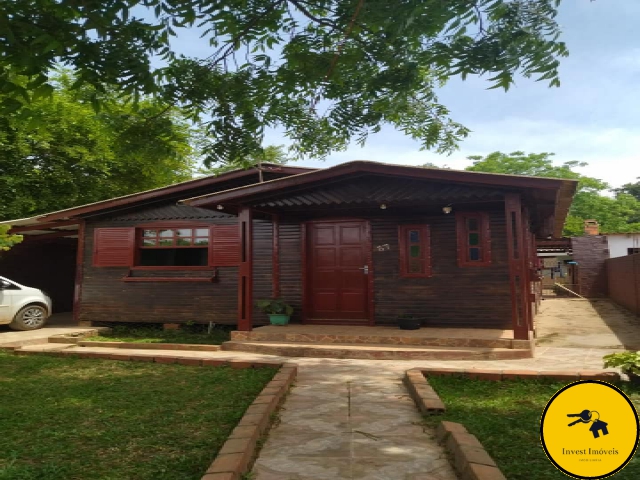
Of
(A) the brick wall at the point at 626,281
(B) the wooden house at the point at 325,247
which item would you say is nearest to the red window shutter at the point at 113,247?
(B) the wooden house at the point at 325,247

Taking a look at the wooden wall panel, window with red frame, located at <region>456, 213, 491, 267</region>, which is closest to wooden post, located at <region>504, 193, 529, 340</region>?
window with red frame, located at <region>456, 213, 491, 267</region>

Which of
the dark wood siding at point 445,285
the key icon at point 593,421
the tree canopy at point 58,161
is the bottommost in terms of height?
the key icon at point 593,421

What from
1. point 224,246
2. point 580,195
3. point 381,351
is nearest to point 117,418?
point 381,351

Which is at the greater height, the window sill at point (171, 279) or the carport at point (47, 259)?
the carport at point (47, 259)

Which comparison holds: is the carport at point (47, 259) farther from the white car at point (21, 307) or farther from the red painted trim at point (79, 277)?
the white car at point (21, 307)

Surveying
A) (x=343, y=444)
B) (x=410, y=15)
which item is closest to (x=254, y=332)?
(x=343, y=444)

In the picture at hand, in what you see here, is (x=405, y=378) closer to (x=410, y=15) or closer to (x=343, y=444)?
(x=343, y=444)

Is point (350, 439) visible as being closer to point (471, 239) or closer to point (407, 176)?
point (407, 176)

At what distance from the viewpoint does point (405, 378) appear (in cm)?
570

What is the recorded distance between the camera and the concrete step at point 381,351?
707cm

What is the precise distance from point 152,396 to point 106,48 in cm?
358

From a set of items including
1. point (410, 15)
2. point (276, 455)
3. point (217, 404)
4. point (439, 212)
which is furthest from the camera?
point (439, 212)

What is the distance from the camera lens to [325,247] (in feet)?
32.6

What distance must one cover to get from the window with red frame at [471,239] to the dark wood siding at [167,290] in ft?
14.1
